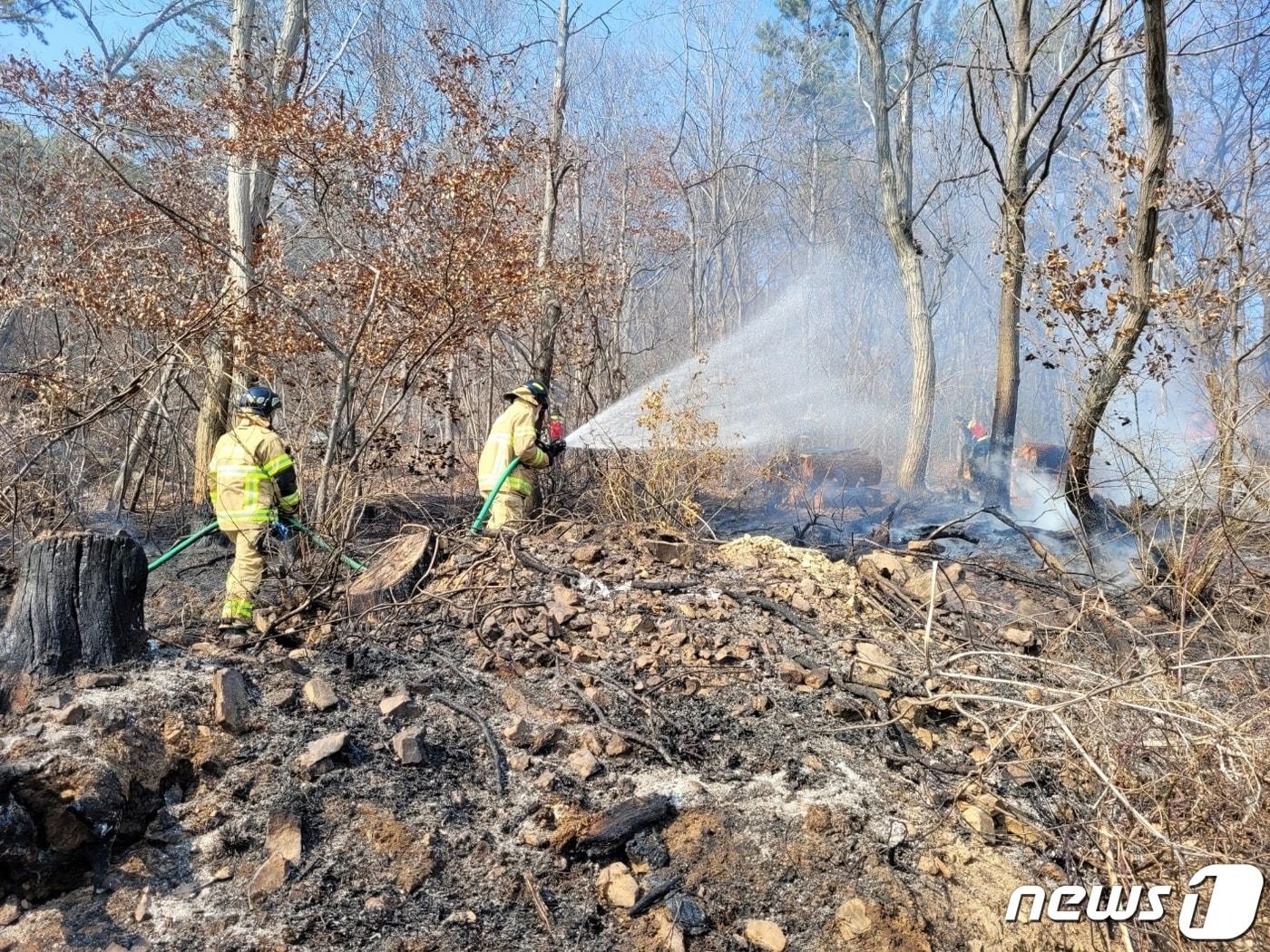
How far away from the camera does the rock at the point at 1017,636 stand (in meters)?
4.74

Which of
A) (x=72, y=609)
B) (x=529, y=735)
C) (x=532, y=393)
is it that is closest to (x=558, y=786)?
(x=529, y=735)

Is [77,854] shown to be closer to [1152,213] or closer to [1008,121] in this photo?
[1152,213]

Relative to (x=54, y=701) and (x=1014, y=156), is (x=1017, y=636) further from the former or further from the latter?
(x=1014, y=156)

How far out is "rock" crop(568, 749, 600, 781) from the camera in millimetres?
3488

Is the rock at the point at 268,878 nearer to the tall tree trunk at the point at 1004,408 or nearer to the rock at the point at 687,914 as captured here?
the rock at the point at 687,914

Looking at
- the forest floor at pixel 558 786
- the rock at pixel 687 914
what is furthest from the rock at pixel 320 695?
the rock at pixel 687 914

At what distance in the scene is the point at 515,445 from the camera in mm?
6895

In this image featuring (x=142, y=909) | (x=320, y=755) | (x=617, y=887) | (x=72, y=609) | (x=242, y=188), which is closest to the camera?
(x=142, y=909)

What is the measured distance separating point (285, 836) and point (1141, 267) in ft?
23.2

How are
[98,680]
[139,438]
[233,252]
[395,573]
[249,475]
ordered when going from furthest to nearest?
[233,252], [139,438], [249,475], [395,573], [98,680]

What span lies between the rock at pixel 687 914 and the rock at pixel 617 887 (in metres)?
0.13

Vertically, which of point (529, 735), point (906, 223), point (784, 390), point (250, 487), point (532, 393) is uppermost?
point (906, 223)

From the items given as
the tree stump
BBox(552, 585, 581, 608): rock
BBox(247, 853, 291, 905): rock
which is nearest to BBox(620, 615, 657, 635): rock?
BBox(552, 585, 581, 608): rock

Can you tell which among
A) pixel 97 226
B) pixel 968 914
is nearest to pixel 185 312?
pixel 97 226
